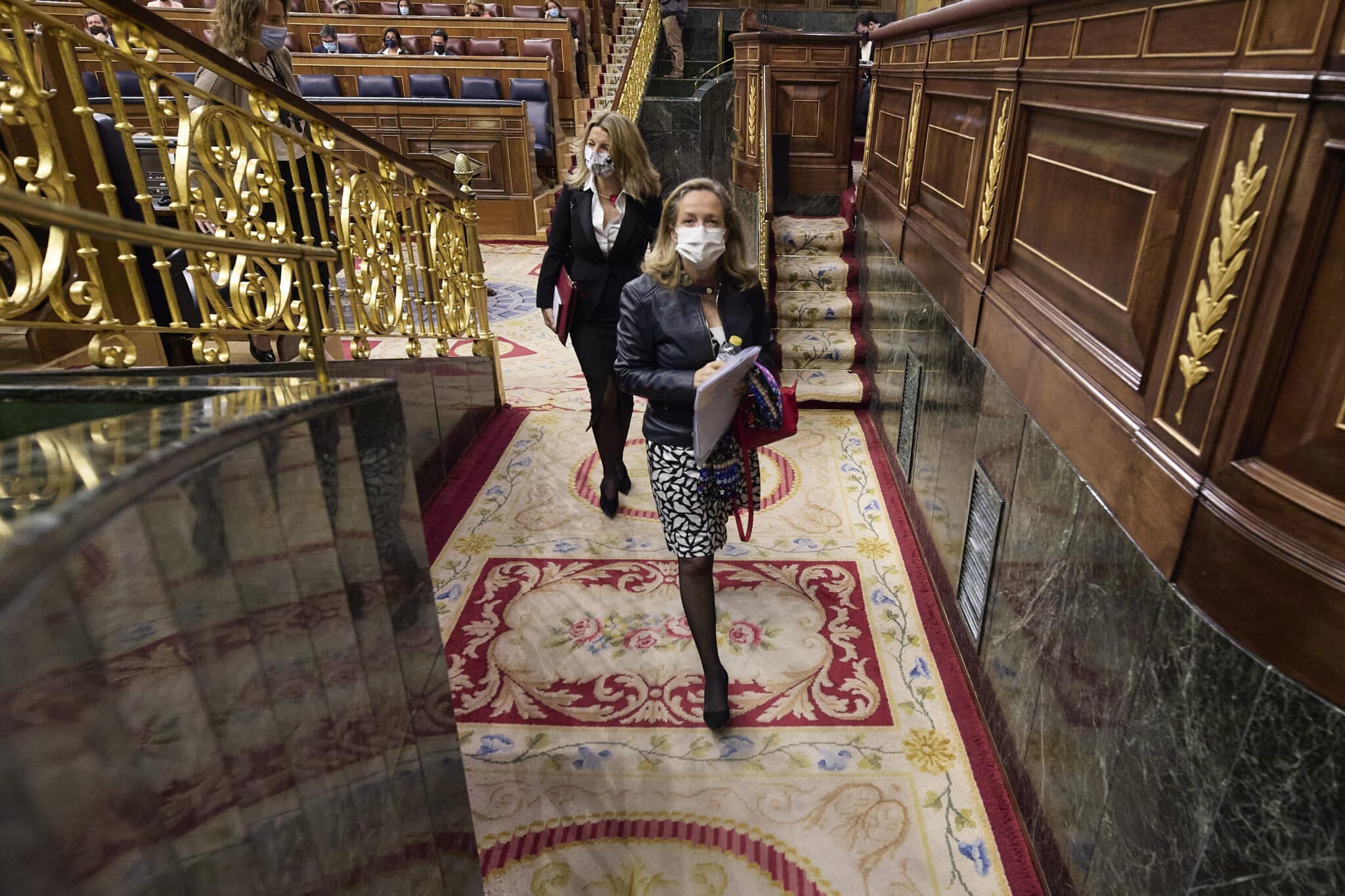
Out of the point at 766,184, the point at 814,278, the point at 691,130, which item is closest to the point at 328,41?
the point at 691,130

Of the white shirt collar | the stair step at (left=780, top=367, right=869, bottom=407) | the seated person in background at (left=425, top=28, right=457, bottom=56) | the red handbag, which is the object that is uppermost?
the seated person in background at (left=425, top=28, right=457, bottom=56)

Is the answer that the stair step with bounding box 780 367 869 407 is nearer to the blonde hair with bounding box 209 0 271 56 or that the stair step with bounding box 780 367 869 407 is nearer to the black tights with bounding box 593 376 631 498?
the black tights with bounding box 593 376 631 498

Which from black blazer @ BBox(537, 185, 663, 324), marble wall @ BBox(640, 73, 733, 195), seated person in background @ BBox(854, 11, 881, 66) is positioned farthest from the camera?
marble wall @ BBox(640, 73, 733, 195)

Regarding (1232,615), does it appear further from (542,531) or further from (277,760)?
(542,531)

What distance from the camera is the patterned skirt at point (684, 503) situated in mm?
2098

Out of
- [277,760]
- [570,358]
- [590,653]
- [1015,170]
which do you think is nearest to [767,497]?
[590,653]

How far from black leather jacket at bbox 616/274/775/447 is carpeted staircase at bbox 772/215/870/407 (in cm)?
243

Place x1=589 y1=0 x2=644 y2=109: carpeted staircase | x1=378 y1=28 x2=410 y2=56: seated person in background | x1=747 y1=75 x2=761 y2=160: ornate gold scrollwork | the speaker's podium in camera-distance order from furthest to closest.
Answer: x1=589 y1=0 x2=644 y2=109: carpeted staircase < x1=378 y1=28 x2=410 y2=56: seated person in background < x1=747 y1=75 x2=761 y2=160: ornate gold scrollwork < the speaker's podium

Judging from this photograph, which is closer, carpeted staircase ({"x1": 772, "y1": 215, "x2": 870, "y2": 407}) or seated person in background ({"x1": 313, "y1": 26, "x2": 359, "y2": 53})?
carpeted staircase ({"x1": 772, "y1": 215, "x2": 870, "y2": 407})

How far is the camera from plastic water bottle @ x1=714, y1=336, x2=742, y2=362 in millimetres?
1977

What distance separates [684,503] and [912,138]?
86.5 inches

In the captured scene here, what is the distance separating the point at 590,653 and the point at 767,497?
1281mm

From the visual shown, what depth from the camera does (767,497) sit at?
3508mm

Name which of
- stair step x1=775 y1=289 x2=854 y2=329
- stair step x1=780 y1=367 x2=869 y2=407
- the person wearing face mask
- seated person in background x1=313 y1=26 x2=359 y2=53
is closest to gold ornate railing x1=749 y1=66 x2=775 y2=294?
stair step x1=775 y1=289 x2=854 y2=329
